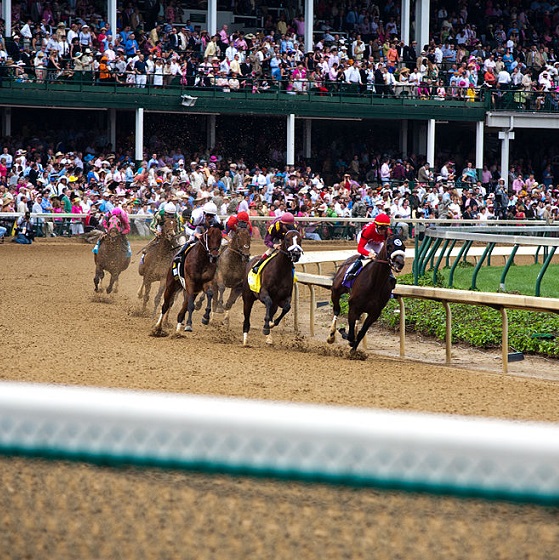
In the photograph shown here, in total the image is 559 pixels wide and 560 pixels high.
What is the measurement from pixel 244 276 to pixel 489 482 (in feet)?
29.8

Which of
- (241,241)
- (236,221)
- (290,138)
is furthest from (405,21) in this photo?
(241,241)

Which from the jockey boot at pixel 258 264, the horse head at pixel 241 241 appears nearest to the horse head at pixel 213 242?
the jockey boot at pixel 258 264

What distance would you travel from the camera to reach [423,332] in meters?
11.2

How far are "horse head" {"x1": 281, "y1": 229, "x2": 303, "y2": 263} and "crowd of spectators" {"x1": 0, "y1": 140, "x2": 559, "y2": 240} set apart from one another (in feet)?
23.4

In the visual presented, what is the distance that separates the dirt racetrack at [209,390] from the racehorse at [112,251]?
16.7 inches

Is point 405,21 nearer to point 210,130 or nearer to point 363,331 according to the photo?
point 210,130

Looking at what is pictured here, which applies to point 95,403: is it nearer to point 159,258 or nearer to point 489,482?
point 489,482

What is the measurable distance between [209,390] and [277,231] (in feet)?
10.6

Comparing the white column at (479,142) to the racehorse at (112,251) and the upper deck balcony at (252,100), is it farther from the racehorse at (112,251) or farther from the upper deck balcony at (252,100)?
the racehorse at (112,251)

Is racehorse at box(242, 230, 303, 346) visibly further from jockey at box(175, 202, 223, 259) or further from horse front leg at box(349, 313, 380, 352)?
horse front leg at box(349, 313, 380, 352)

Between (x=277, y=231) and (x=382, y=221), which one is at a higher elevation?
(x=382, y=221)

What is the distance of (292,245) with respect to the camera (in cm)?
989

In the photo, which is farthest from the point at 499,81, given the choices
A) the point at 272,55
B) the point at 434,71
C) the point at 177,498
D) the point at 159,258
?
the point at 177,498

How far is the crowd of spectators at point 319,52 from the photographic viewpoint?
23297mm
